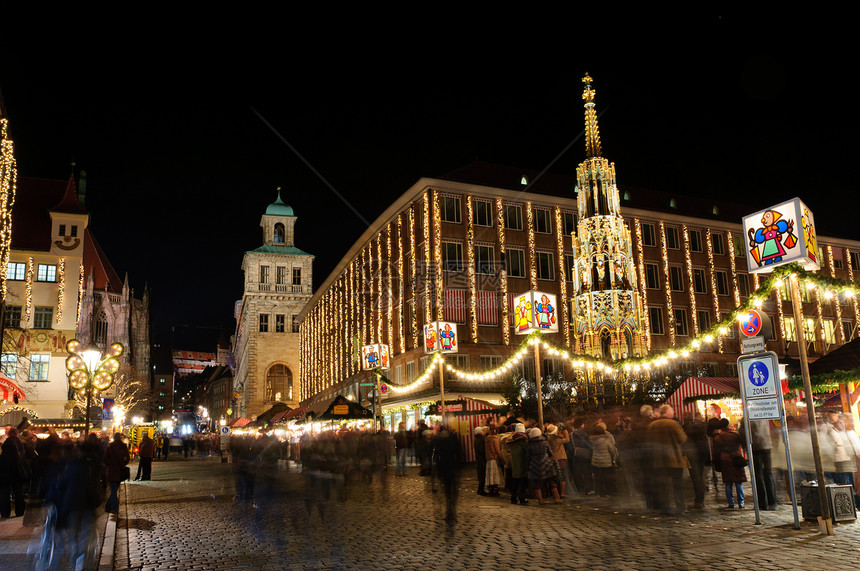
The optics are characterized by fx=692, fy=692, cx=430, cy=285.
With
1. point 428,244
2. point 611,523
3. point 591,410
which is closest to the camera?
point 611,523

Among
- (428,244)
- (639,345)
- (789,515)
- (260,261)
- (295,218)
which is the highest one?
(295,218)

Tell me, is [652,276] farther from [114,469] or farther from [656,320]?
[114,469]

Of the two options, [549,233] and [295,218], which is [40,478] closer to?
[549,233]

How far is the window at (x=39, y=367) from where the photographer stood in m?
45.1

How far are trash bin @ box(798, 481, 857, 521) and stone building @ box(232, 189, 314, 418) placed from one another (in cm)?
6672

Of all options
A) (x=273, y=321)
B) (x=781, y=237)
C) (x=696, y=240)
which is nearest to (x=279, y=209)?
(x=273, y=321)

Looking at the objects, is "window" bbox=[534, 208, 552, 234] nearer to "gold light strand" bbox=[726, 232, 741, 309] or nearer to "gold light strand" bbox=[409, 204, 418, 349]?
"gold light strand" bbox=[409, 204, 418, 349]

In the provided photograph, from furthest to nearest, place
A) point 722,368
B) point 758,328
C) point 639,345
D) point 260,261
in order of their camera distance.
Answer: point 260,261 → point 722,368 → point 639,345 → point 758,328

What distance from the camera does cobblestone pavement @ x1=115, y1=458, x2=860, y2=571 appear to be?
8.05 m

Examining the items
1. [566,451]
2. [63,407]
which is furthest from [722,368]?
[63,407]

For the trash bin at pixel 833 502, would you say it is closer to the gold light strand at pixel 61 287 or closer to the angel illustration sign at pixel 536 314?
the angel illustration sign at pixel 536 314

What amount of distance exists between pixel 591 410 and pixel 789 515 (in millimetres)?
13473

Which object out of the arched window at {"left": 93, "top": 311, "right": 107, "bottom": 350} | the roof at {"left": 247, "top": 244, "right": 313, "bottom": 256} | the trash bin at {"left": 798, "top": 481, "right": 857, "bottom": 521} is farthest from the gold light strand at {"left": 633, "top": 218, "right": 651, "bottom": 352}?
the arched window at {"left": 93, "top": 311, "right": 107, "bottom": 350}

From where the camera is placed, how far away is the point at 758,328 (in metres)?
12.8
